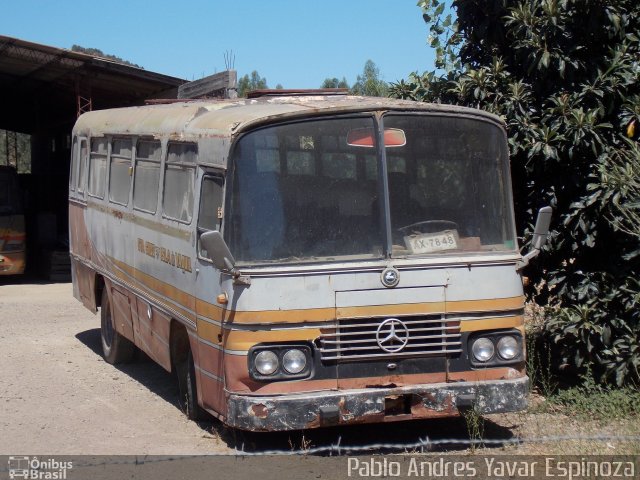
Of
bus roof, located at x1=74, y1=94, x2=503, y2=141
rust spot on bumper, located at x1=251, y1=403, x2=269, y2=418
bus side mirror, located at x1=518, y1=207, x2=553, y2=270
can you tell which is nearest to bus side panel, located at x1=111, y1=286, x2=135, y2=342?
bus roof, located at x1=74, y1=94, x2=503, y2=141

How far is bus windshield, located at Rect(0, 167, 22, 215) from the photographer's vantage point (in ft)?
63.3

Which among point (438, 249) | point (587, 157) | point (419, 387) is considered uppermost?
point (587, 157)

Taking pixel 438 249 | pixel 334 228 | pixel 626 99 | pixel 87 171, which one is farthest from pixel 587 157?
pixel 87 171

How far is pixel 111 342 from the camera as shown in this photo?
11.1 metres

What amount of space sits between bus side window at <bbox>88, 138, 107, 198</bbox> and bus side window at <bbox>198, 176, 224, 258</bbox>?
3.87 m

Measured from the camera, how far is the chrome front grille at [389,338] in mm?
6680

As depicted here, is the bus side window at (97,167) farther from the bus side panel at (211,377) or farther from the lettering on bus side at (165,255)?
the bus side panel at (211,377)

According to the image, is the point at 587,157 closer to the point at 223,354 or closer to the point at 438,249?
the point at 438,249

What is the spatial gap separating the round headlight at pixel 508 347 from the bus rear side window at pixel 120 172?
4506 mm

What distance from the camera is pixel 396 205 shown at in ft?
22.8

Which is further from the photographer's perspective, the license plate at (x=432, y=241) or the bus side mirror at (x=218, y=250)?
the license plate at (x=432, y=241)

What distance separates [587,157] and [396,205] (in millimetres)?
2486

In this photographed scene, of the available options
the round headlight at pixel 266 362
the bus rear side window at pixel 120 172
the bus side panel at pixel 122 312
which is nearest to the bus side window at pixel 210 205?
the round headlight at pixel 266 362

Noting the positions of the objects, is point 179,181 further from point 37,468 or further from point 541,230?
point 541,230
